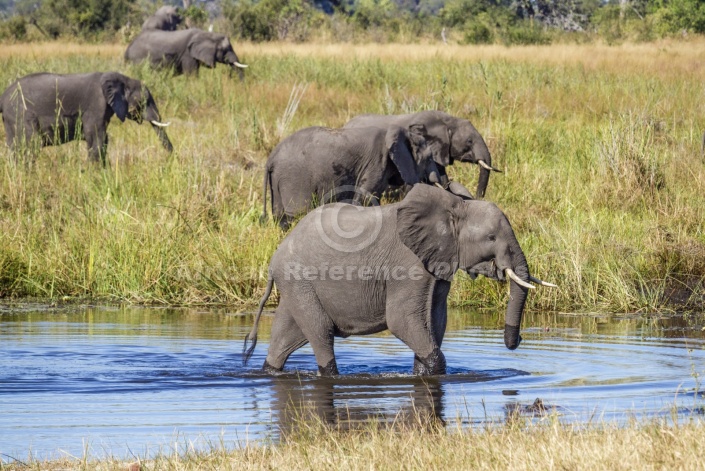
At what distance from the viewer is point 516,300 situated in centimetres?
729

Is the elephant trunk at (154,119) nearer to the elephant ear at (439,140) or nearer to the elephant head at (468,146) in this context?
the elephant ear at (439,140)

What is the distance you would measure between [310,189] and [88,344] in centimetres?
382

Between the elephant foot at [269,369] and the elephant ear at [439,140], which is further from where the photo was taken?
the elephant ear at [439,140]

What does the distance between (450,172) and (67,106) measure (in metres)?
4.74

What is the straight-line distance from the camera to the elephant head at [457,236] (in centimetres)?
726

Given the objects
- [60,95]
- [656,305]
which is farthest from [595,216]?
[60,95]

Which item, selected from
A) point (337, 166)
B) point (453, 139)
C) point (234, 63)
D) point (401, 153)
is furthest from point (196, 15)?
point (337, 166)

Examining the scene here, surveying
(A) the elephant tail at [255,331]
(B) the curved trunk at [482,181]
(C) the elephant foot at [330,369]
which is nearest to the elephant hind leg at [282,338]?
(A) the elephant tail at [255,331]

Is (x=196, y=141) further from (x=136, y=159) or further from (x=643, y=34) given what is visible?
(x=643, y=34)

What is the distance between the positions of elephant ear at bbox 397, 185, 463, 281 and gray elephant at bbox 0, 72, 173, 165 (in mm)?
7987

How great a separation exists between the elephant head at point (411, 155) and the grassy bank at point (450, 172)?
0.90 metres

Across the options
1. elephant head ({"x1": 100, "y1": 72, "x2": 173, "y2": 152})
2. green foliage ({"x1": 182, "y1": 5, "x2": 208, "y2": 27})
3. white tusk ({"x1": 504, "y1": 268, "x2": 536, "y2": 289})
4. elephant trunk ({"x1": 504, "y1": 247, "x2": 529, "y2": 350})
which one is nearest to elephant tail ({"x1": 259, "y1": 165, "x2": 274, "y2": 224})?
elephant head ({"x1": 100, "y1": 72, "x2": 173, "y2": 152})

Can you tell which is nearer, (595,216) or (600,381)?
(600,381)

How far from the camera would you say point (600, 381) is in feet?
23.9
